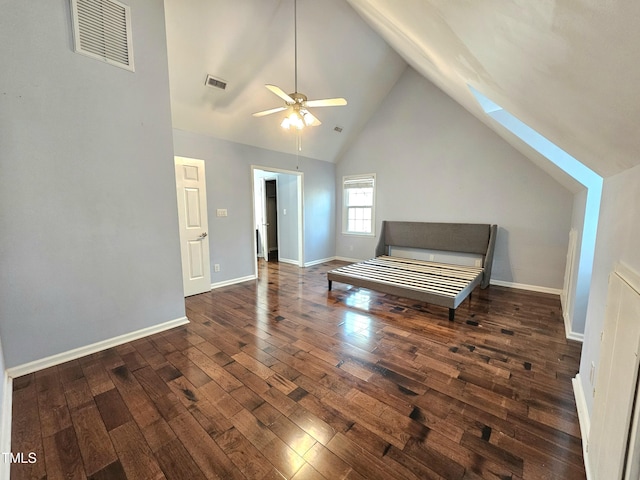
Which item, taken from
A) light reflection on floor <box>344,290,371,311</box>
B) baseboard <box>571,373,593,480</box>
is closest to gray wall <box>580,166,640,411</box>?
baseboard <box>571,373,593,480</box>

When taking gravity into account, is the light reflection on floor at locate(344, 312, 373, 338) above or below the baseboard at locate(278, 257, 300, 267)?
below

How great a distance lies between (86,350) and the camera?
2.23m

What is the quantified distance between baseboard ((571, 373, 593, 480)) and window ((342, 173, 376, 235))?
13.5ft

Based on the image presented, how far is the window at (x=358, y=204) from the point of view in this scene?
221 inches

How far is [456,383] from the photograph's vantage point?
6.18 ft

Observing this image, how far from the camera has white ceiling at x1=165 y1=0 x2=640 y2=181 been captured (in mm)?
708

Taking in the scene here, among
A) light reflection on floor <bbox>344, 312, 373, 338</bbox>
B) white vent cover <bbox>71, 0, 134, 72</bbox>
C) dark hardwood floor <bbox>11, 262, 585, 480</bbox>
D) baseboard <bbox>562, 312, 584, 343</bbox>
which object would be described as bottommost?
dark hardwood floor <bbox>11, 262, 585, 480</bbox>

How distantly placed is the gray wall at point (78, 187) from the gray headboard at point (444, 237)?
387 centimetres

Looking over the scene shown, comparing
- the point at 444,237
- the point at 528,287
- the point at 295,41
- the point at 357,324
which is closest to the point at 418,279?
the point at 357,324

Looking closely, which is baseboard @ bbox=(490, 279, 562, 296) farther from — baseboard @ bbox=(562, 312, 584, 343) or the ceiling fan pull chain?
the ceiling fan pull chain

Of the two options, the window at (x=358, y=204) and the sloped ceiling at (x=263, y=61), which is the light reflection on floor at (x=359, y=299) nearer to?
the window at (x=358, y=204)

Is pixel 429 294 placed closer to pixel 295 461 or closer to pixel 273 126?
pixel 295 461

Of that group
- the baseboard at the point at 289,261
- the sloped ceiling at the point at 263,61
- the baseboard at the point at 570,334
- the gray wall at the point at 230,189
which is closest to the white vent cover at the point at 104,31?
the sloped ceiling at the point at 263,61

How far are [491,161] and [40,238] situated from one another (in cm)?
552
